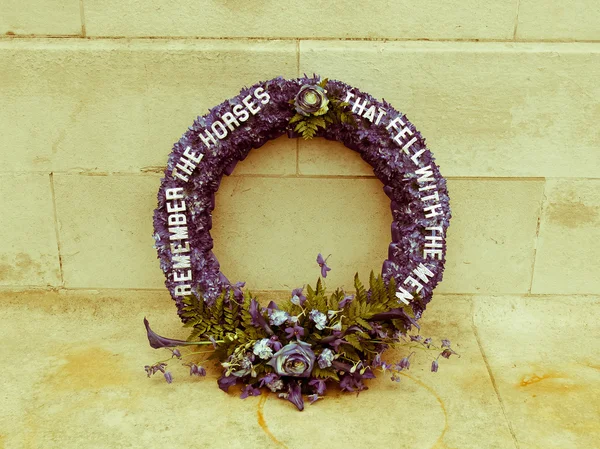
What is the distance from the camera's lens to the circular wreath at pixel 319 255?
335cm

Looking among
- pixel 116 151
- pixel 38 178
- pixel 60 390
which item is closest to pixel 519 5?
pixel 116 151

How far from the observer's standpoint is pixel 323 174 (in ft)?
12.9

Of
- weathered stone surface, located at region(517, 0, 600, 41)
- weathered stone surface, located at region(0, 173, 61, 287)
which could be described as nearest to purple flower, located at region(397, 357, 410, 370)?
weathered stone surface, located at region(517, 0, 600, 41)

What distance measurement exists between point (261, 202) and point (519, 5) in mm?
2027

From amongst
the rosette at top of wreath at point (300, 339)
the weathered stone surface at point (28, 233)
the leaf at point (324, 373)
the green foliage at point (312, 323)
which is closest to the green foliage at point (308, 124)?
the rosette at top of wreath at point (300, 339)

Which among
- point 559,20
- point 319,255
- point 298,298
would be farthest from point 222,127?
point 559,20

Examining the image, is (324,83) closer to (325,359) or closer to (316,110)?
(316,110)

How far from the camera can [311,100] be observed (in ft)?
11.3

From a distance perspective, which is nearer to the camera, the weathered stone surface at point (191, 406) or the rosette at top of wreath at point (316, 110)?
the weathered stone surface at point (191, 406)

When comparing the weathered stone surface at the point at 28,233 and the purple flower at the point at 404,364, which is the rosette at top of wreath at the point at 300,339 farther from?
the weathered stone surface at the point at 28,233

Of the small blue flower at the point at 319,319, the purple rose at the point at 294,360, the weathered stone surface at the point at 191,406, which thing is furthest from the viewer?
the small blue flower at the point at 319,319

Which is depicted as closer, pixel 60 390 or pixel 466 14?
pixel 60 390

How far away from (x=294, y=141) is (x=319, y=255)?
876 millimetres

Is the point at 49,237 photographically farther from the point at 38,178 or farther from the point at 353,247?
the point at 353,247
